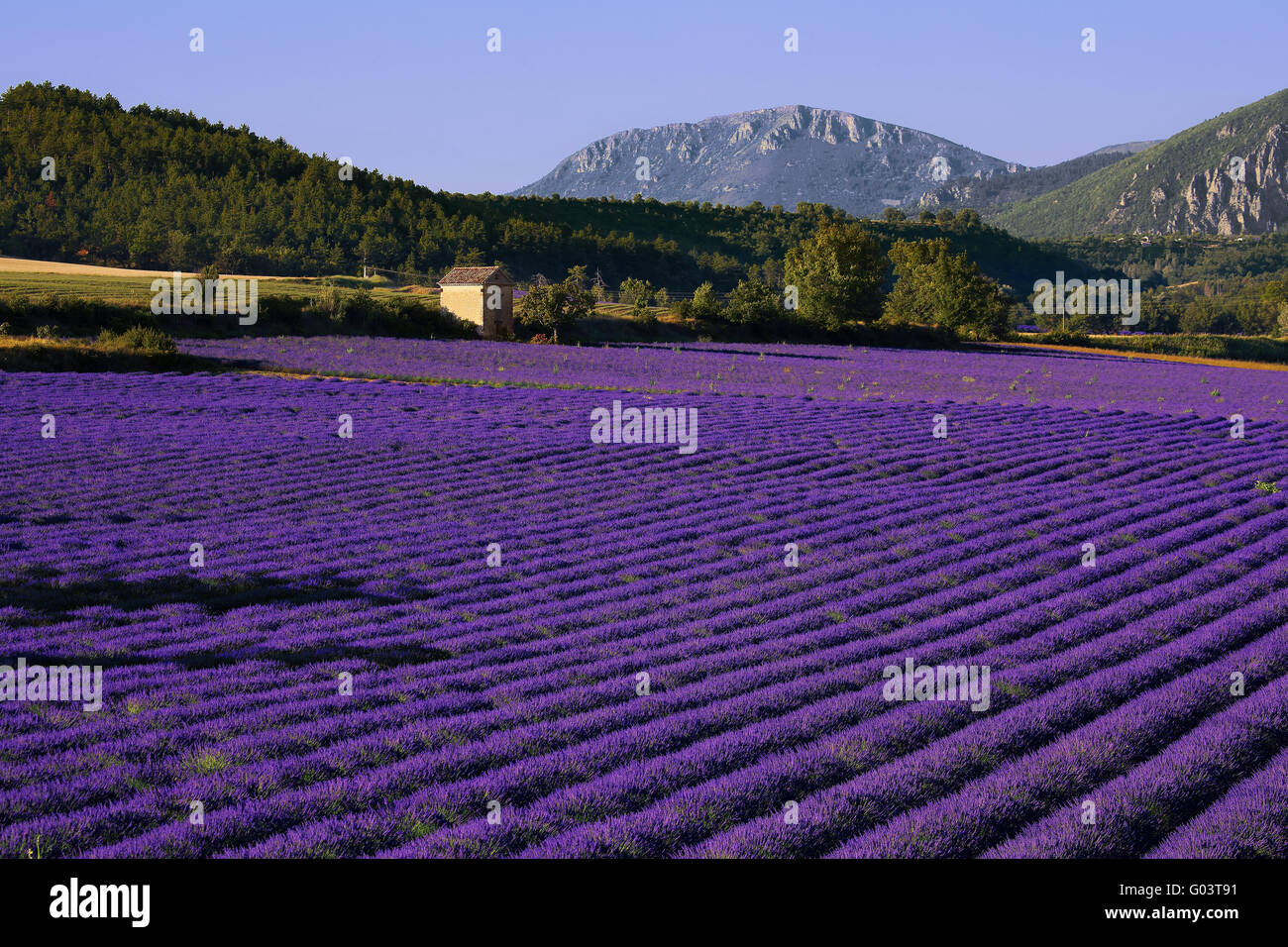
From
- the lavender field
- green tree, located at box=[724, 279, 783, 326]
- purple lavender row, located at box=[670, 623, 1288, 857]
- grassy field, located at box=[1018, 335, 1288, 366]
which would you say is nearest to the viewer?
purple lavender row, located at box=[670, 623, 1288, 857]

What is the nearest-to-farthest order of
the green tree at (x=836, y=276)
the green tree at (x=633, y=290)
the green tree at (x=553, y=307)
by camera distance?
the green tree at (x=553, y=307) → the green tree at (x=836, y=276) → the green tree at (x=633, y=290)

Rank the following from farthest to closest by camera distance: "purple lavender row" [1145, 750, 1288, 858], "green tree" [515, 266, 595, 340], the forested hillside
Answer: the forested hillside < "green tree" [515, 266, 595, 340] < "purple lavender row" [1145, 750, 1288, 858]

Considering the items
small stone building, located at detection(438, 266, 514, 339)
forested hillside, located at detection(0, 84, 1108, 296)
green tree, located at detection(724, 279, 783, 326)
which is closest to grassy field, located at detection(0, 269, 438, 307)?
small stone building, located at detection(438, 266, 514, 339)

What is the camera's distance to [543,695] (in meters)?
8.41

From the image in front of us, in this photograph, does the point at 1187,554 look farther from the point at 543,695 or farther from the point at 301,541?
the point at 301,541

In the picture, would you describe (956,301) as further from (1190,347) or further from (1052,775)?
(1052,775)

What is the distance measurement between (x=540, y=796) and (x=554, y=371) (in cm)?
3726

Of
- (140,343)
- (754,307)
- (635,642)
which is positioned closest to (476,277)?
(754,307)

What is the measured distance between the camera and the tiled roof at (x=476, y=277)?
62312mm

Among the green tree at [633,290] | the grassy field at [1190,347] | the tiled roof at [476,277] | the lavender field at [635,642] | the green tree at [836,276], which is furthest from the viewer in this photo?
A: the green tree at [633,290]

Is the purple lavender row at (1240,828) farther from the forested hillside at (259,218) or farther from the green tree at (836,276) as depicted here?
the forested hillside at (259,218)

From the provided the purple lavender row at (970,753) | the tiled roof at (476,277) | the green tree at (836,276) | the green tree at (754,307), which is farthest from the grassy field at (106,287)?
the purple lavender row at (970,753)

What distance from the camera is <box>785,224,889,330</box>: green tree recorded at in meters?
71.6

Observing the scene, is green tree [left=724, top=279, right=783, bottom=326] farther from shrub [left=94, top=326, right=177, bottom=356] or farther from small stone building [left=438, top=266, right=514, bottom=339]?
shrub [left=94, top=326, right=177, bottom=356]
